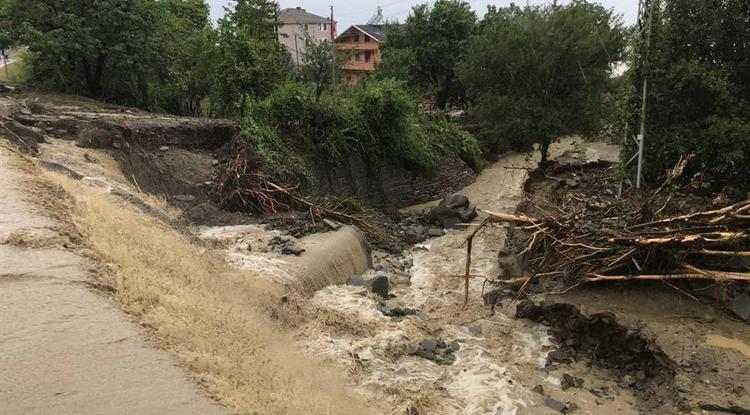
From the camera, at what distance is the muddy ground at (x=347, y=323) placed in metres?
5.94

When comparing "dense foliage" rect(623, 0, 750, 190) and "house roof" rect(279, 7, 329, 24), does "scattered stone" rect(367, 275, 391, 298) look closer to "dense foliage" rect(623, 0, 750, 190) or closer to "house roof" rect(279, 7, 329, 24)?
"dense foliage" rect(623, 0, 750, 190)

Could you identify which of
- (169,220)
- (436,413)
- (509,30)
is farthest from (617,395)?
(509,30)

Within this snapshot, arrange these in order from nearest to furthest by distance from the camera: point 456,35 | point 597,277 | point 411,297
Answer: point 597,277 → point 411,297 → point 456,35

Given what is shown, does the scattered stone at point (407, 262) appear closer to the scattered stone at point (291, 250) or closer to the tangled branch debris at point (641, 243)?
the scattered stone at point (291, 250)

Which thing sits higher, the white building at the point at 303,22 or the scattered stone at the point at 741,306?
the white building at the point at 303,22

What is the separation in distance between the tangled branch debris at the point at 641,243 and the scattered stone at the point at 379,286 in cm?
274

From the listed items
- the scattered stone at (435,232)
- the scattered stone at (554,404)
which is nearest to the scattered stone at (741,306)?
the scattered stone at (554,404)

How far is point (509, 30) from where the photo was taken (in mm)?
22797

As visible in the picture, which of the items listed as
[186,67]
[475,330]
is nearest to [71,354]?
[475,330]

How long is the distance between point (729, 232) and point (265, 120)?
47.1ft

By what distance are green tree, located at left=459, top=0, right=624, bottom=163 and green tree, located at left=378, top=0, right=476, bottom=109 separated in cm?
1194

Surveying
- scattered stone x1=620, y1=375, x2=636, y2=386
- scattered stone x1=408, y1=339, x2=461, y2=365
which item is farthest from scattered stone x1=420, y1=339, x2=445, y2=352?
scattered stone x1=620, y1=375, x2=636, y2=386

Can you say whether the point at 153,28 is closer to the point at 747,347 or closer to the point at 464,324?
the point at 464,324

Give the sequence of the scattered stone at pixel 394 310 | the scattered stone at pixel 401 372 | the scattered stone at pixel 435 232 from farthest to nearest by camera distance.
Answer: the scattered stone at pixel 435 232 → the scattered stone at pixel 394 310 → the scattered stone at pixel 401 372
